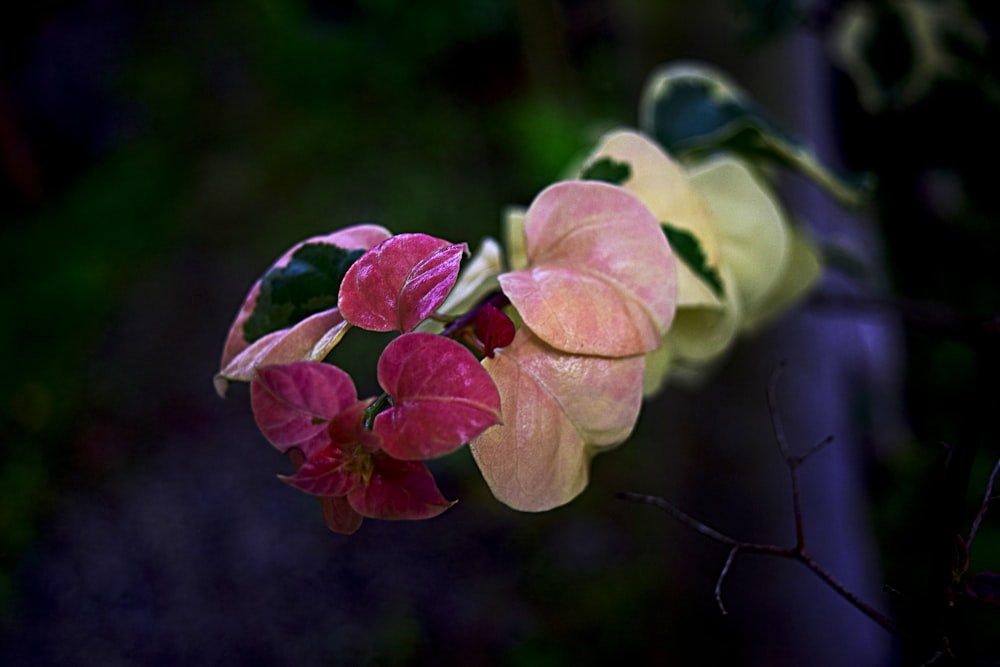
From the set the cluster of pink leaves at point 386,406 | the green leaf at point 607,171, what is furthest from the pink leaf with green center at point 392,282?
the green leaf at point 607,171

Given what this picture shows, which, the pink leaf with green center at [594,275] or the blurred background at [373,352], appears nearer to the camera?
the pink leaf with green center at [594,275]

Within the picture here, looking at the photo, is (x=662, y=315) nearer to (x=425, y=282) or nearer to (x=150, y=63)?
(x=425, y=282)

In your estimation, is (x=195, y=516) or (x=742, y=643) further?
(x=195, y=516)

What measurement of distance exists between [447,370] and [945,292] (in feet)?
4.91

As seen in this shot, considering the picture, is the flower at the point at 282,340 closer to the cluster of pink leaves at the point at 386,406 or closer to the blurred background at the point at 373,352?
the cluster of pink leaves at the point at 386,406

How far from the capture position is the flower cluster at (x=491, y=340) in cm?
25

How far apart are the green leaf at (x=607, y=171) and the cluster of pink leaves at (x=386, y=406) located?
0.48 feet

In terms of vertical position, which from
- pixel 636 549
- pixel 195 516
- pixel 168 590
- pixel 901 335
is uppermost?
pixel 168 590

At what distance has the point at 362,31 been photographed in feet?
9.95

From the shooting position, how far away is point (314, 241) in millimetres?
345

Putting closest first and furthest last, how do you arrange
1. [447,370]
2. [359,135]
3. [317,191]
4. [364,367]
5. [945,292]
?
[447,370], [945,292], [364,367], [317,191], [359,135]

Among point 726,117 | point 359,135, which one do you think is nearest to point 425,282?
point 726,117

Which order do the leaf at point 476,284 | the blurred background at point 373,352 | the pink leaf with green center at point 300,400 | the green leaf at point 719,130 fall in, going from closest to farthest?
the pink leaf with green center at point 300,400 → the leaf at point 476,284 → the green leaf at point 719,130 → the blurred background at point 373,352

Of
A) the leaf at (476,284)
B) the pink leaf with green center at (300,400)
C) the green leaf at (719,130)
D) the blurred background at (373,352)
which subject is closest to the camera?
the pink leaf with green center at (300,400)
